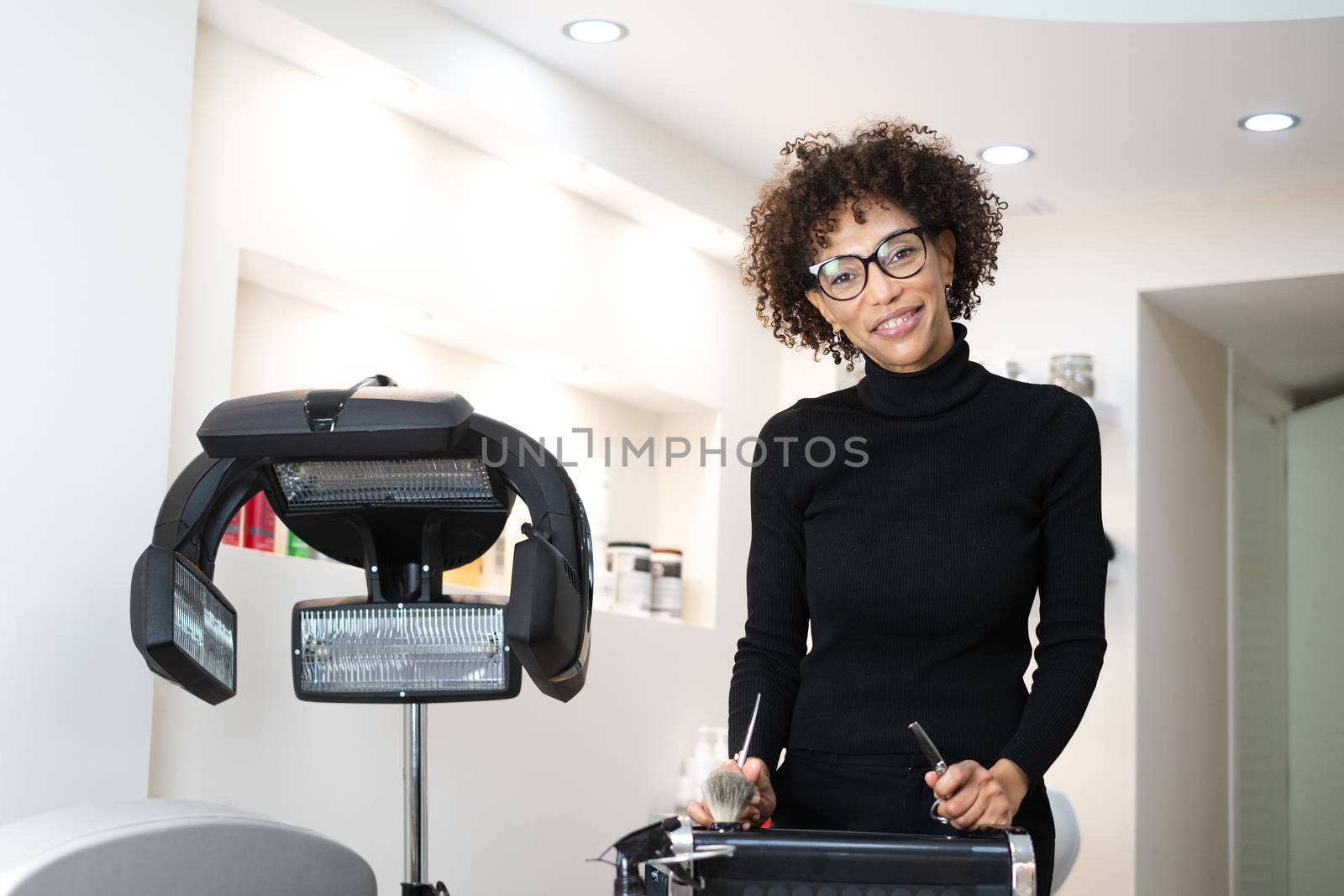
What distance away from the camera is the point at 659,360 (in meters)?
3.77

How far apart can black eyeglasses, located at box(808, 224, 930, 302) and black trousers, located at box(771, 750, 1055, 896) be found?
0.46m

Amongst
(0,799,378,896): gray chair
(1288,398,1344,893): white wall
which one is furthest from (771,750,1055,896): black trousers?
(1288,398,1344,893): white wall

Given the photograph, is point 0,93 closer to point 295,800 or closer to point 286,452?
point 286,452

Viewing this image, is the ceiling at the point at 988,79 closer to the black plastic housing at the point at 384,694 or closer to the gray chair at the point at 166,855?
the black plastic housing at the point at 384,694

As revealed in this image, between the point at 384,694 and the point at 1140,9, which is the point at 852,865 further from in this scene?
the point at 1140,9

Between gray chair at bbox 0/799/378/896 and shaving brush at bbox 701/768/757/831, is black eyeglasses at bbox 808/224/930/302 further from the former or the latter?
gray chair at bbox 0/799/378/896

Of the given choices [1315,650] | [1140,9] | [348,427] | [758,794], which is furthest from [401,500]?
[1315,650]

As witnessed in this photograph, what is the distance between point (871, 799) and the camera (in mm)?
1322

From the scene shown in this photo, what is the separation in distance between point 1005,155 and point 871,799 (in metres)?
2.67

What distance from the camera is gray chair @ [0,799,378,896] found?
4.32ft

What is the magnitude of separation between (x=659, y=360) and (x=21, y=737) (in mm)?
2065

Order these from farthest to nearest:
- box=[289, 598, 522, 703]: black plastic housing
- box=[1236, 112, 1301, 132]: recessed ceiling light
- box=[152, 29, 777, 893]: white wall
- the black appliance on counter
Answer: box=[1236, 112, 1301, 132]: recessed ceiling light, box=[152, 29, 777, 893]: white wall, box=[289, 598, 522, 703]: black plastic housing, the black appliance on counter

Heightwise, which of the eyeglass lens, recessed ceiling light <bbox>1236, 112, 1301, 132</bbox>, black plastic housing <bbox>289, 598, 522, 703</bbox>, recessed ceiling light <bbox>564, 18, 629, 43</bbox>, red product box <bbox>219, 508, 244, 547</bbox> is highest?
recessed ceiling light <bbox>564, 18, 629, 43</bbox>

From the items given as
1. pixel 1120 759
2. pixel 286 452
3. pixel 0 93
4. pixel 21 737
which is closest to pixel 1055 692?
pixel 286 452
